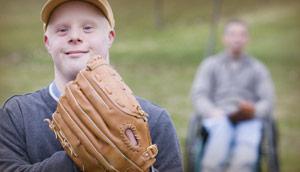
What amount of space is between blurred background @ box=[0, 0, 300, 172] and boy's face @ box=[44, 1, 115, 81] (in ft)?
14.2

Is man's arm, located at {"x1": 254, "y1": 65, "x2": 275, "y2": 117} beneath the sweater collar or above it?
beneath

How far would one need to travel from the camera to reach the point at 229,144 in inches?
156

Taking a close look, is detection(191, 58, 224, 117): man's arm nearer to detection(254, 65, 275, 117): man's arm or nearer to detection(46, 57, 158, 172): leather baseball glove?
detection(254, 65, 275, 117): man's arm

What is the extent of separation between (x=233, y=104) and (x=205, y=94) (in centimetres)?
18

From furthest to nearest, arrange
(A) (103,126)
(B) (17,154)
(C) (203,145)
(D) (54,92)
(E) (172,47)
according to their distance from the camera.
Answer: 1. (E) (172,47)
2. (C) (203,145)
3. (D) (54,92)
4. (B) (17,154)
5. (A) (103,126)

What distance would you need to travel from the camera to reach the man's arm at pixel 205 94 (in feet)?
13.5

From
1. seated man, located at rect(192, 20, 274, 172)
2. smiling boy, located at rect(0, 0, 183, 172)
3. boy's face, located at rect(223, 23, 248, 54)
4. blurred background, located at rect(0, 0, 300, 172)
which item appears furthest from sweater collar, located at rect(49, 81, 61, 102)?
blurred background, located at rect(0, 0, 300, 172)

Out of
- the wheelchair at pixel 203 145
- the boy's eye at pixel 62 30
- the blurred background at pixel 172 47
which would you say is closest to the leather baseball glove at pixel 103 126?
the boy's eye at pixel 62 30

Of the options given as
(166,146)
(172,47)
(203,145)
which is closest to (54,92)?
(166,146)

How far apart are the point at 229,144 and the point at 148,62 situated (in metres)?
5.70

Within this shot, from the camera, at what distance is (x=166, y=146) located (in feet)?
5.45

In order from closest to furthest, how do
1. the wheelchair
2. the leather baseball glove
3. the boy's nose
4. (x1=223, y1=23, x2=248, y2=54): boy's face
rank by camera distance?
the leather baseball glove → the boy's nose → the wheelchair → (x1=223, y1=23, x2=248, y2=54): boy's face

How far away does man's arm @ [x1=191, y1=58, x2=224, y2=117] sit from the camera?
162 inches

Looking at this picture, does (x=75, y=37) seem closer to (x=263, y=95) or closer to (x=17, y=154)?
(x=17, y=154)
